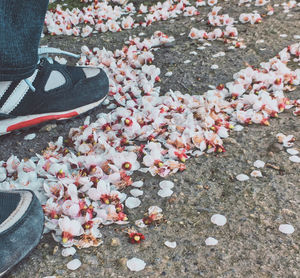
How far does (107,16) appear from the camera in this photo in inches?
178

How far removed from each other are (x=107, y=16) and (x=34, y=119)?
8.62ft

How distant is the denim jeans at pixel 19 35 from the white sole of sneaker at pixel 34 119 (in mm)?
463

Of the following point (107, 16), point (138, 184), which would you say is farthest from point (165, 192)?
point (107, 16)

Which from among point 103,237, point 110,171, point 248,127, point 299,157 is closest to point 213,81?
point 248,127

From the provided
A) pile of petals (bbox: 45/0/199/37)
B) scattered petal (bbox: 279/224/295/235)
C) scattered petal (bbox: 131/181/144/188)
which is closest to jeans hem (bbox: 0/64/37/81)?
scattered petal (bbox: 131/181/144/188)

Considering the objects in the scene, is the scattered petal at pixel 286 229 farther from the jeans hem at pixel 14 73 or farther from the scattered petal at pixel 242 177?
the jeans hem at pixel 14 73

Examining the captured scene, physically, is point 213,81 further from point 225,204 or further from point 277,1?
point 277,1

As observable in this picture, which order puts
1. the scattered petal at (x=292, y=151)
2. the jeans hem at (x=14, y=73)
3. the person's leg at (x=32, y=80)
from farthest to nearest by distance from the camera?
1. the scattered petal at (x=292, y=151)
2. the jeans hem at (x=14, y=73)
3. the person's leg at (x=32, y=80)

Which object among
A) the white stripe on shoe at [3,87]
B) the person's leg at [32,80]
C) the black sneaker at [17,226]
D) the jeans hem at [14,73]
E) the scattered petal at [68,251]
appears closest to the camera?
the black sneaker at [17,226]

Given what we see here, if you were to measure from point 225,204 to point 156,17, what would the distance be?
3251mm

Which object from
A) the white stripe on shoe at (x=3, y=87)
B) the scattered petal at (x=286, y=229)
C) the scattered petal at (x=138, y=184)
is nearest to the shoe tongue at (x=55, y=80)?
the white stripe on shoe at (x=3, y=87)

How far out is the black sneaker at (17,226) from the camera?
4.51 feet

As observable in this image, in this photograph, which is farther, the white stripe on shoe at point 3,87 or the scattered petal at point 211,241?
the white stripe on shoe at point 3,87

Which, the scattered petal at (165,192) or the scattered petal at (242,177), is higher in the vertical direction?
the scattered petal at (242,177)
